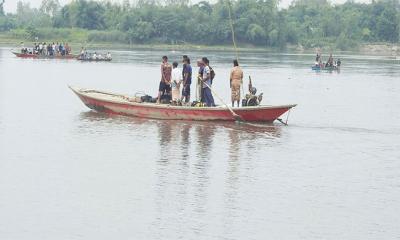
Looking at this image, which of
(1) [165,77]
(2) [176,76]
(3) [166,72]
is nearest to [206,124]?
(2) [176,76]

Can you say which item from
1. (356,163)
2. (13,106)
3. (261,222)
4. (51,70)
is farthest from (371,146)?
(51,70)

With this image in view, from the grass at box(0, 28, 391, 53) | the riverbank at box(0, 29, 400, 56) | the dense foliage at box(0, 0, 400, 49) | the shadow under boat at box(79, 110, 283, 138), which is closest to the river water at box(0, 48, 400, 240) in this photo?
the shadow under boat at box(79, 110, 283, 138)

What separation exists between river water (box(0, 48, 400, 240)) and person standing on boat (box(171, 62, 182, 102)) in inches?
38.3

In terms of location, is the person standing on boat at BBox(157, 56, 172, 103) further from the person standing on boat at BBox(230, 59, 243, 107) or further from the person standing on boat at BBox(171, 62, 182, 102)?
the person standing on boat at BBox(230, 59, 243, 107)

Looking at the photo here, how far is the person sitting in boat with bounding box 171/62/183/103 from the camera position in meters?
24.1

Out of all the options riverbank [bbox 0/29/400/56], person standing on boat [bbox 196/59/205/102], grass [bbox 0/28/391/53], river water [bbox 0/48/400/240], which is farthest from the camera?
riverbank [bbox 0/29/400/56]

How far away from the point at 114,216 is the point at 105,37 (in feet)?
361

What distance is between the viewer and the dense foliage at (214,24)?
128 meters

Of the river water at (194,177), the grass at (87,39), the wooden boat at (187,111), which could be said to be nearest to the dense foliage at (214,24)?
the grass at (87,39)

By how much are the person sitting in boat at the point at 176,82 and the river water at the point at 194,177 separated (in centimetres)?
96

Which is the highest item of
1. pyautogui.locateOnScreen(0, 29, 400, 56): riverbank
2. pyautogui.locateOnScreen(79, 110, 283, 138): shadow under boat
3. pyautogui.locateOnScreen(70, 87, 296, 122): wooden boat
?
pyautogui.locateOnScreen(70, 87, 296, 122): wooden boat

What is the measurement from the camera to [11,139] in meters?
20.3

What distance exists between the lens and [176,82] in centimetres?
2417

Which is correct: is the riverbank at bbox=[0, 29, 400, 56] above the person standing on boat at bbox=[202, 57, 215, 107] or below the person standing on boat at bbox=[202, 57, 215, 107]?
below
